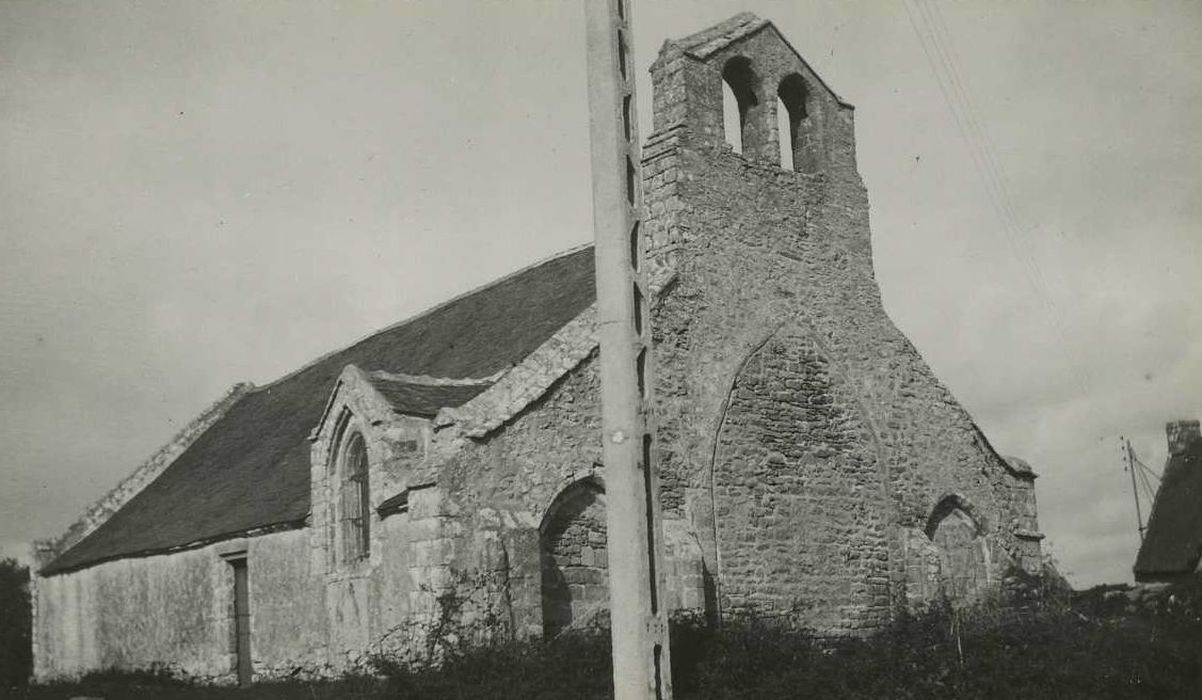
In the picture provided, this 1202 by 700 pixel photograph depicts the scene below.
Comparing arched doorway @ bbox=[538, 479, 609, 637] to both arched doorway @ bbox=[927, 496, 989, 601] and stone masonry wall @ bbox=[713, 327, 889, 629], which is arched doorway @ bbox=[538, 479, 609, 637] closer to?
stone masonry wall @ bbox=[713, 327, 889, 629]

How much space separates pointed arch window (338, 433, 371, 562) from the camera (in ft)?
55.0

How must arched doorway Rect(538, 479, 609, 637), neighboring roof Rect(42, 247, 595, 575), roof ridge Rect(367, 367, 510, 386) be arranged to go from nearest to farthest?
arched doorway Rect(538, 479, 609, 637)
roof ridge Rect(367, 367, 510, 386)
neighboring roof Rect(42, 247, 595, 575)

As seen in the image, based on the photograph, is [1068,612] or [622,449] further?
[1068,612]

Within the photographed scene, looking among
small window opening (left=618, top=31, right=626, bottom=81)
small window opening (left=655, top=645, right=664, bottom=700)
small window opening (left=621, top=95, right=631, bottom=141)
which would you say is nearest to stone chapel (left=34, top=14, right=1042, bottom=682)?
small window opening (left=655, top=645, right=664, bottom=700)

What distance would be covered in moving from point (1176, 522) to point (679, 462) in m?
23.3

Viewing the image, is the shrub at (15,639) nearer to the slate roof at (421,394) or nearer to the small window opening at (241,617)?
the small window opening at (241,617)

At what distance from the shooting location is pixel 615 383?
9.49m

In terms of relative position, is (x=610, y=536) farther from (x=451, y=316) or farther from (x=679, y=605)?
(x=451, y=316)

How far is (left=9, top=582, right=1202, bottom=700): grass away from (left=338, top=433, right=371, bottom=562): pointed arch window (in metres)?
3.27

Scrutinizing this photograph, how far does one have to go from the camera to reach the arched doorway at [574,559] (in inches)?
539

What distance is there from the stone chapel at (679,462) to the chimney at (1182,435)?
1803 centimetres

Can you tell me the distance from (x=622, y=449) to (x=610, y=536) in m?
0.68

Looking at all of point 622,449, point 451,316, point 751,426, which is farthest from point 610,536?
point 451,316

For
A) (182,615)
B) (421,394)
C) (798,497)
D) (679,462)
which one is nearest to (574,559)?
(679,462)
